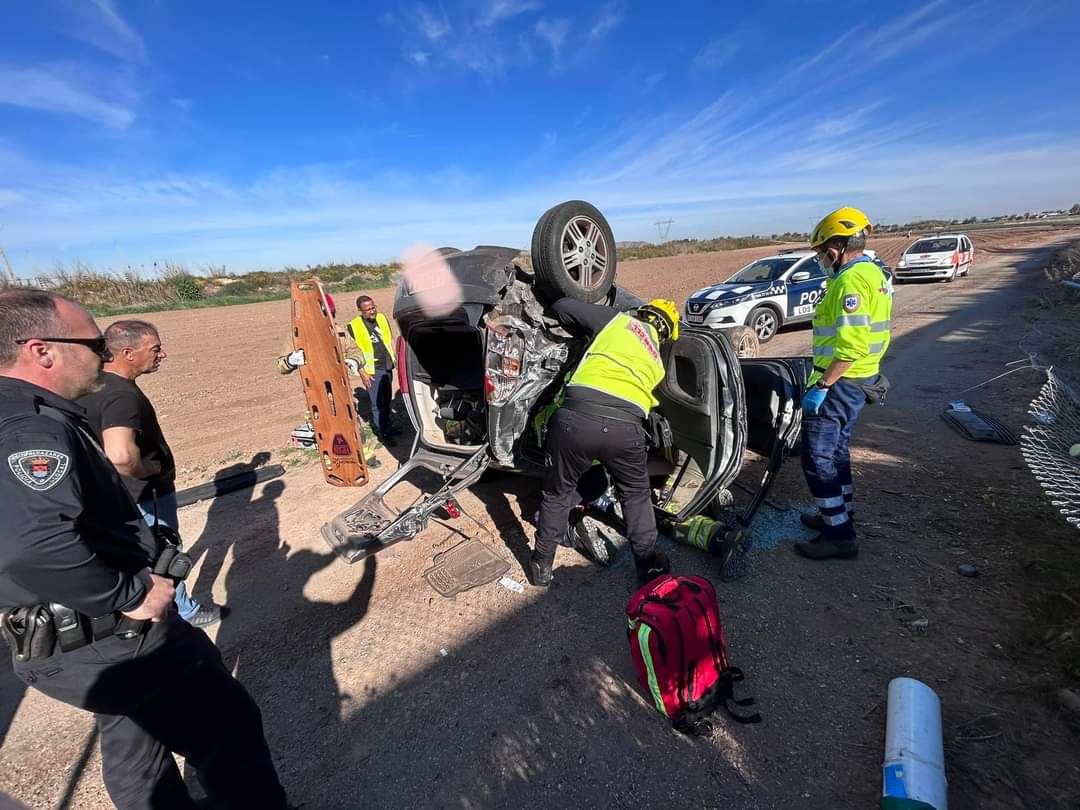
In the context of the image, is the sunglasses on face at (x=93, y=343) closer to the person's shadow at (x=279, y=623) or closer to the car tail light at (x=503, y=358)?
the person's shadow at (x=279, y=623)

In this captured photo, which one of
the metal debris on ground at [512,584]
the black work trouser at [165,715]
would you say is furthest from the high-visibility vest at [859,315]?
the black work trouser at [165,715]

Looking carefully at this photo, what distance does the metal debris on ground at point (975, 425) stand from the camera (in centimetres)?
455

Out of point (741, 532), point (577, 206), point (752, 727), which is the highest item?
point (577, 206)

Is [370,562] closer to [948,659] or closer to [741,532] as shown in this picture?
[741,532]

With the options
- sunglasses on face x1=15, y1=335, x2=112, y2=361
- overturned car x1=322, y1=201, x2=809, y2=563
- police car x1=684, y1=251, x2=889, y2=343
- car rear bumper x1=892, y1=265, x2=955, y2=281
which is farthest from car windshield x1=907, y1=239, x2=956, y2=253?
sunglasses on face x1=15, y1=335, x2=112, y2=361

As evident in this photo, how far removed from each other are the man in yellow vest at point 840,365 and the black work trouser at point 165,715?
125 inches

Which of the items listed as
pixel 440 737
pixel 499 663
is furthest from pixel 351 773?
pixel 499 663

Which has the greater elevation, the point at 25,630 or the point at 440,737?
the point at 25,630

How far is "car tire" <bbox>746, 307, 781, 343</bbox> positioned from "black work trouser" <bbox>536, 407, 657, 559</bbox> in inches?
301

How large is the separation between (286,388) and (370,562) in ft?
21.0

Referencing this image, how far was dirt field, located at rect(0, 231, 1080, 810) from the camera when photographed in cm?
202

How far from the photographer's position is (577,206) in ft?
12.1

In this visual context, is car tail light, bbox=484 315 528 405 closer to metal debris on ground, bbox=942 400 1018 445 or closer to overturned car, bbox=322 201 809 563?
overturned car, bbox=322 201 809 563

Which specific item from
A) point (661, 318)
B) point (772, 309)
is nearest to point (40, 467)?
point (661, 318)
